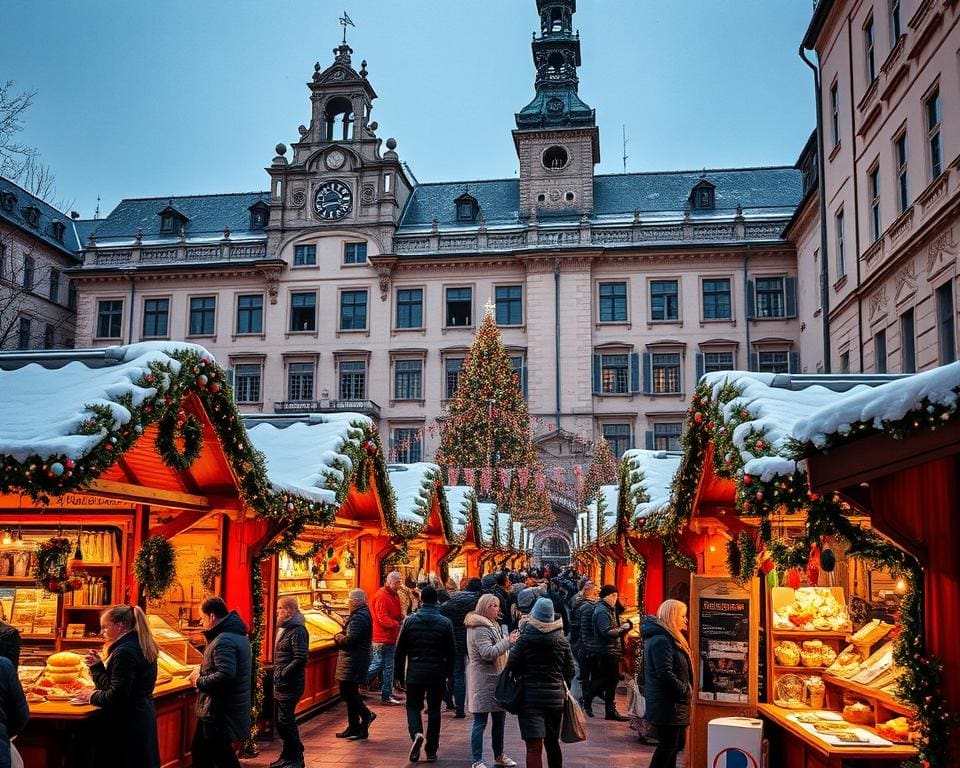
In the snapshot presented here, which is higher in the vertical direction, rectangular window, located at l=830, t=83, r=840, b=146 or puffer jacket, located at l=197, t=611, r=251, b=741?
rectangular window, located at l=830, t=83, r=840, b=146

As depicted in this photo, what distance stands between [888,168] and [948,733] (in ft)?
58.7

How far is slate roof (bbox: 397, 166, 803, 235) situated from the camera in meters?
50.2

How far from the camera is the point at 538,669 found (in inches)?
318

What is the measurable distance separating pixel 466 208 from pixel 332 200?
7.06 m

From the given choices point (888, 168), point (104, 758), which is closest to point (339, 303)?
point (888, 168)

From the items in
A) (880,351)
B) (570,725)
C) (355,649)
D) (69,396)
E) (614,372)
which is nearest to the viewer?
(69,396)

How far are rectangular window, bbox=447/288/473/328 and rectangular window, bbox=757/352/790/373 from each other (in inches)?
557

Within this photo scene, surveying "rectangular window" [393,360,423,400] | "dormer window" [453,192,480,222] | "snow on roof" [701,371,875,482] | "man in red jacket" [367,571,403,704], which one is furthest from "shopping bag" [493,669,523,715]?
"dormer window" [453,192,480,222]

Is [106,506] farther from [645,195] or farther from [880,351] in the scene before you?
[645,195]

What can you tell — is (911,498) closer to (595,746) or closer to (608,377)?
(595,746)

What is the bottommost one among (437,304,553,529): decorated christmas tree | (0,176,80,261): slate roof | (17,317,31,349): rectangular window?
(437,304,553,529): decorated christmas tree

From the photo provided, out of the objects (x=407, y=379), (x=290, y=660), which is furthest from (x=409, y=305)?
(x=290, y=660)

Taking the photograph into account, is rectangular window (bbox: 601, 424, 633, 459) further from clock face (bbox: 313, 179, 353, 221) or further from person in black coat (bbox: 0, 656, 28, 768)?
person in black coat (bbox: 0, 656, 28, 768)

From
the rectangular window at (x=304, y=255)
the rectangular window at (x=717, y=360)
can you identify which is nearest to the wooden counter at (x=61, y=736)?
the rectangular window at (x=717, y=360)
